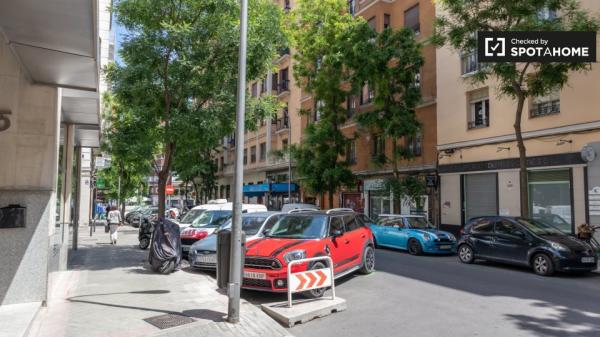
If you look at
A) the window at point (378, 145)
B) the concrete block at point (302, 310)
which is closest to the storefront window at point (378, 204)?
the window at point (378, 145)

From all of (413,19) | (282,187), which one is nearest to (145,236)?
(413,19)

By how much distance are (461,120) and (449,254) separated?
26.2 ft

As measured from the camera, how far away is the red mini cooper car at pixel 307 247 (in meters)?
8.69

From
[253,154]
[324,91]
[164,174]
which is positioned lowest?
[164,174]

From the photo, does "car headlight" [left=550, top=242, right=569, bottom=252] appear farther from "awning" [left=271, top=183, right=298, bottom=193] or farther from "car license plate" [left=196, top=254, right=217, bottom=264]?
"awning" [left=271, top=183, right=298, bottom=193]

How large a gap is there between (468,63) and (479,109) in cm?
225

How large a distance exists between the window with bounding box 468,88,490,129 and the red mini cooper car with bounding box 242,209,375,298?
11.8 m

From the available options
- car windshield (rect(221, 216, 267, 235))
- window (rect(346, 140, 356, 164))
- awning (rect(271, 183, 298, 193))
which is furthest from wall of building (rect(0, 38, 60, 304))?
awning (rect(271, 183, 298, 193))

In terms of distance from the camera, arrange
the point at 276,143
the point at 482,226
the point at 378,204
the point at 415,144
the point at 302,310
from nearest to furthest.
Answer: the point at 302,310 < the point at 482,226 < the point at 415,144 < the point at 378,204 < the point at 276,143

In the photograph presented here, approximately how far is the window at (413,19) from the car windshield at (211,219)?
1568 centimetres

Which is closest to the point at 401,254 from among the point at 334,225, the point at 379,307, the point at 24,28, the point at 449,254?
the point at 449,254

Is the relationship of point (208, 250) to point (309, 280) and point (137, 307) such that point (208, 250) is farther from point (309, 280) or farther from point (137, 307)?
point (309, 280)

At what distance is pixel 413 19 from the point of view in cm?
2600

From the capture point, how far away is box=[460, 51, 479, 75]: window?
2119 centimetres
